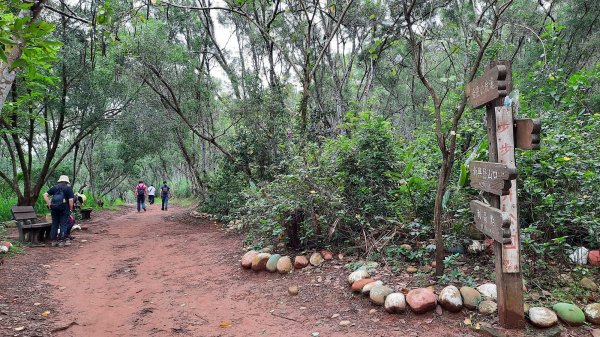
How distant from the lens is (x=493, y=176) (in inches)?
133

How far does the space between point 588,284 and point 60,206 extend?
916 centimetres

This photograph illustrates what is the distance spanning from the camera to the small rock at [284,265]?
5.48 metres

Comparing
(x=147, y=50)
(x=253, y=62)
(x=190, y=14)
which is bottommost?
(x=147, y=50)

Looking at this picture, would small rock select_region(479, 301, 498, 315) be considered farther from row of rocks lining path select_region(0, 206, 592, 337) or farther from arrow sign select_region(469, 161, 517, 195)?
arrow sign select_region(469, 161, 517, 195)

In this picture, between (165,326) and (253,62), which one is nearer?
(165,326)

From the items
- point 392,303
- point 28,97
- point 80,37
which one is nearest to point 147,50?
point 80,37

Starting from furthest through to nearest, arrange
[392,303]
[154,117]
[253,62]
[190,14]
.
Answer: [253,62]
[190,14]
[154,117]
[392,303]

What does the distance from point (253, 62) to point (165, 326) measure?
47.2ft

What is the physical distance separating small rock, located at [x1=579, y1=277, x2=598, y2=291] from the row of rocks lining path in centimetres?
83

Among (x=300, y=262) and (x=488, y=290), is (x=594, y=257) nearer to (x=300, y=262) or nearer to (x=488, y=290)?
(x=488, y=290)

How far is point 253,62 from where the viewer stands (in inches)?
665

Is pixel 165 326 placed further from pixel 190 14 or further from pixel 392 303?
pixel 190 14

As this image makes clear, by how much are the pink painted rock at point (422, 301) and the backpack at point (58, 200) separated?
24.5 feet

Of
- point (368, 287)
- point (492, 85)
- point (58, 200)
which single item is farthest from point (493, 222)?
point (58, 200)
